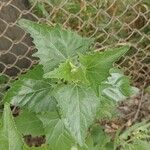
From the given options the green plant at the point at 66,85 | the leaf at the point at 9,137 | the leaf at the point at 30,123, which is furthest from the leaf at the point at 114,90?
the leaf at the point at 9,137

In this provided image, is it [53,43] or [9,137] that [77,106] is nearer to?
[53,43]

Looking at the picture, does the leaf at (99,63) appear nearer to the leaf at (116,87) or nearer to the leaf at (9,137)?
the leaf at (116,87)

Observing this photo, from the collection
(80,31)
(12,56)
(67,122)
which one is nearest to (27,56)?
(12,56)

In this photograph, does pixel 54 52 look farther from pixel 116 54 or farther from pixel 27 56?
pixel 27 56

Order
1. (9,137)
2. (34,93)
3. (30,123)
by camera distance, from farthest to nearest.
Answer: (30,123), (34,93), (9,137)

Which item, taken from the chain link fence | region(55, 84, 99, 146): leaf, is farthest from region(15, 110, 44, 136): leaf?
the chain link fence

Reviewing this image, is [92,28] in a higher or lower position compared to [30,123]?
higher

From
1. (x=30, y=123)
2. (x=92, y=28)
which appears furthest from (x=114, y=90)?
(x=92, y=28)

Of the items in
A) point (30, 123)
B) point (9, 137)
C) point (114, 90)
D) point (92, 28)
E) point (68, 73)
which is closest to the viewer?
point (9, 137)
